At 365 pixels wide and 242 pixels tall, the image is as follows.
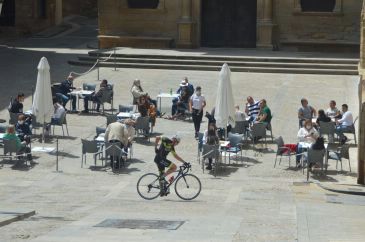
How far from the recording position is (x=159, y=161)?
24.5 meters

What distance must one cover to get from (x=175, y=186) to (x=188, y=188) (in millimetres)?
455

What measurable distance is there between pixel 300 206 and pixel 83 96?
13.4 metres

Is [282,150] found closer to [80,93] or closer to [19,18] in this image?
[80,93]

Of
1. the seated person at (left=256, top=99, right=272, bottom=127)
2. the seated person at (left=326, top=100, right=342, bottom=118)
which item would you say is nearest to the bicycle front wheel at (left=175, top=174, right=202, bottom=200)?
the seated person at (left=256, top=99, right=272, bottom=127)

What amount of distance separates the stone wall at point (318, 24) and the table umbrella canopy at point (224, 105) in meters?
19.1

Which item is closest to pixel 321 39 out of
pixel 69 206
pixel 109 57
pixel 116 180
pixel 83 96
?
pixel 109 57

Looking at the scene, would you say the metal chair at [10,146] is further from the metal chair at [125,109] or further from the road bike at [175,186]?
the metal chair at [125,109]

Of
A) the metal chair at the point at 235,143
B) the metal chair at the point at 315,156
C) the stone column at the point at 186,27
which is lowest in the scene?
the metal chair at the point at 315,156

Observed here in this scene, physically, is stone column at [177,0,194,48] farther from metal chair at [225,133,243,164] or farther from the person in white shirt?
metal chair at [225,133,243,164]

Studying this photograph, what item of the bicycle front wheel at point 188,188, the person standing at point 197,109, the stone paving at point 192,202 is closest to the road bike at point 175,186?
the bicycle front wheel at point 188,188

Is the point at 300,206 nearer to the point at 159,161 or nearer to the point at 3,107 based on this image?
the point at 159,161

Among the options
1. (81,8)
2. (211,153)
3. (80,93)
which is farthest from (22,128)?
(81,8)

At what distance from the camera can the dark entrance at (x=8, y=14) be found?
5872 centimetres

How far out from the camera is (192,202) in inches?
958
